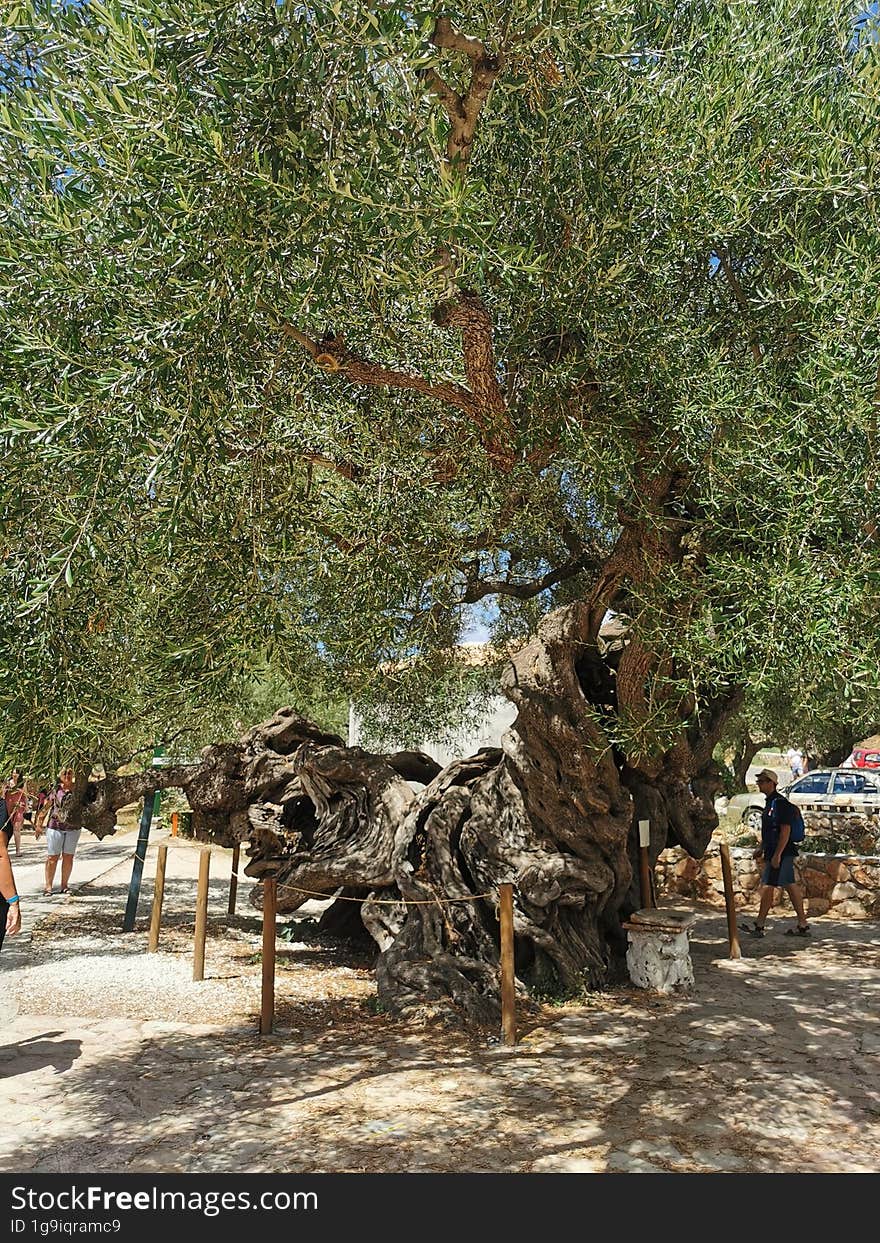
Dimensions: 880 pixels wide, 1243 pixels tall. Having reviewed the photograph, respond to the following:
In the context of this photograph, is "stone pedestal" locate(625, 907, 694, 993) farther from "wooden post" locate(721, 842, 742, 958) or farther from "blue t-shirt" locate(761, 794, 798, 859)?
"blue t-shirt" locate(761, 794, 798, 859)

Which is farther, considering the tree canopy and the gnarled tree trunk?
the gnarled tree trunk

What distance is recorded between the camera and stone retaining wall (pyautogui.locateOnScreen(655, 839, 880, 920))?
1427 centimetres

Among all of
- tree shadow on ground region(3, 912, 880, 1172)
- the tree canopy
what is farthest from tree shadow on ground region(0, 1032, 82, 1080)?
the tree canopy

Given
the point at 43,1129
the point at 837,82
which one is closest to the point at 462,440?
the point at 837,82

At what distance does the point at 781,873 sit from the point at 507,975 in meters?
6.28

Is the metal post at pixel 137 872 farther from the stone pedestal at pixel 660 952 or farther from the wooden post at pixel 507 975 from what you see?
the stone pedestal at pixel 660 952

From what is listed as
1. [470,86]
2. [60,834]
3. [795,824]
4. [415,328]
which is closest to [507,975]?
[415,328]

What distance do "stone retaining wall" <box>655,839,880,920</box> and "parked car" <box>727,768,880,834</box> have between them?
4.79m

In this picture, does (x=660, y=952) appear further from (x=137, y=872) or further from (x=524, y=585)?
(x=137, y=872)

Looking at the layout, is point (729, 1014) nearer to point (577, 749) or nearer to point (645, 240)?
point (577, 749)

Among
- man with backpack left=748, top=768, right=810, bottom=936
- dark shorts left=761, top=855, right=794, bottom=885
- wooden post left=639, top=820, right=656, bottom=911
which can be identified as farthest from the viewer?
dark shorts left=761, top=855, right=794, bottom=885

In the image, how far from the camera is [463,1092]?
6.55 metres

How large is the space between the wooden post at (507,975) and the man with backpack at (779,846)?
5841 mm

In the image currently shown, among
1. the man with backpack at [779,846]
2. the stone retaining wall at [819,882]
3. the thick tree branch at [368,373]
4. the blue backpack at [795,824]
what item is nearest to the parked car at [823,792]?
the stone retaining wall at [819,882]
